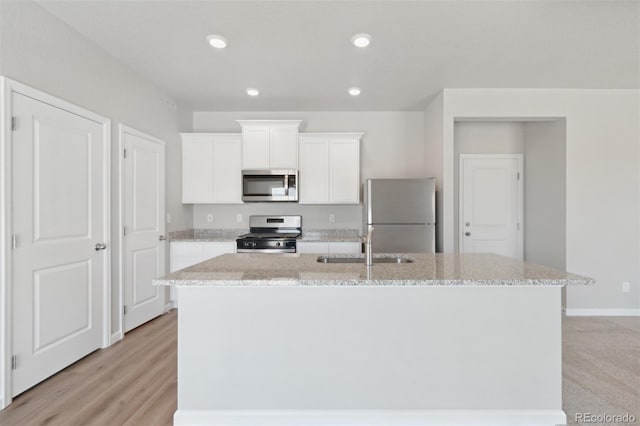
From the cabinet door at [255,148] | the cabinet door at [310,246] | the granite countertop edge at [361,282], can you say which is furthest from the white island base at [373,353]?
the cabinet door at [255,148]

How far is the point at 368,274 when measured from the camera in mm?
1693

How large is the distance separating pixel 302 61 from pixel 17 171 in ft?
7.40

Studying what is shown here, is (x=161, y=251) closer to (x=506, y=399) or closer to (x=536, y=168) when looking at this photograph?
(x=506, y=399)

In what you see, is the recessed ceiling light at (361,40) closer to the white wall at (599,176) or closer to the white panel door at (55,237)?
the white wall at (599,176)

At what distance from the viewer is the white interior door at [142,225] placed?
3.17 metres

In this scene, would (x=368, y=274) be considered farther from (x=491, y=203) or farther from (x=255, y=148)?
(x=491, y=203)

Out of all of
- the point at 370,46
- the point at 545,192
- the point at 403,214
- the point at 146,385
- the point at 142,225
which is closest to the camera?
the point at 146,385

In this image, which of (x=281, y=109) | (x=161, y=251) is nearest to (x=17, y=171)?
(x=161, y=251)

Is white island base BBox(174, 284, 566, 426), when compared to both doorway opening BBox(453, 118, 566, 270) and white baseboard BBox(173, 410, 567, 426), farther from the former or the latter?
doorway opening BBox(453, 118, 566, 270)

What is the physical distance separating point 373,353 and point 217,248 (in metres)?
2.66

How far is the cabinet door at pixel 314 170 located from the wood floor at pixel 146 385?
2.23 m

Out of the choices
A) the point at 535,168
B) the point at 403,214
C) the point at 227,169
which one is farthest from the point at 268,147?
the point at 535,168

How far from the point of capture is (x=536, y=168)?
13.6 feet

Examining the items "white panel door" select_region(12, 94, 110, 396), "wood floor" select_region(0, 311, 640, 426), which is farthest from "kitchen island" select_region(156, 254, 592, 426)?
"white panel door" select_region(12, 94, 110, 396)
